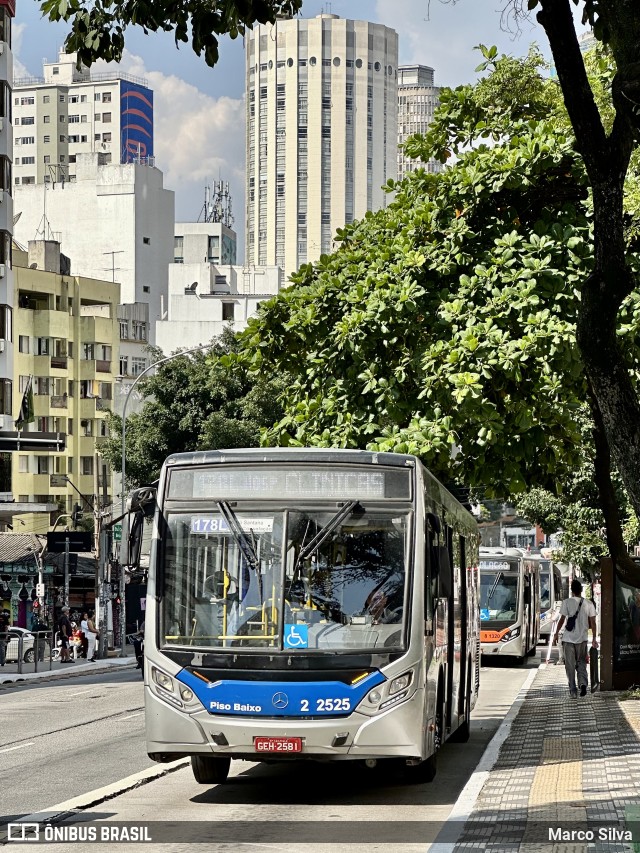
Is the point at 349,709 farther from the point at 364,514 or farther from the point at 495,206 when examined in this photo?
the point at 495,206

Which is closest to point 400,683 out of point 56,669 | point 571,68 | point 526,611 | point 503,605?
point 571,68

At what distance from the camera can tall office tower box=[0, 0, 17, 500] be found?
4788 centimetres

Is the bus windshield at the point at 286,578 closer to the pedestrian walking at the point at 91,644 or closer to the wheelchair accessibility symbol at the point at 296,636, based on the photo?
the wheelchair accessibility symbol at the point at 296,636

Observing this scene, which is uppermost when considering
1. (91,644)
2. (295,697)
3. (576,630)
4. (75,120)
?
(75,120)

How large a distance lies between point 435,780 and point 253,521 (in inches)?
129

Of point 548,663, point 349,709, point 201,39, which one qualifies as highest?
point 201,39

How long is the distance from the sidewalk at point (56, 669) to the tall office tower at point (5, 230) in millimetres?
7122

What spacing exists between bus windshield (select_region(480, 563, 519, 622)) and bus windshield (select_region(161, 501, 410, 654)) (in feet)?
83.7

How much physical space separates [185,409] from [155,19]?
156ft

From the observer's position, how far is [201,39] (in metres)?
8.48

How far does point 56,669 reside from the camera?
38406mm

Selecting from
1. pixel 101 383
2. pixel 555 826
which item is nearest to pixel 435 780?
pixel 555 826

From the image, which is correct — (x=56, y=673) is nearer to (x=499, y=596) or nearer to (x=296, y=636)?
(x=499, y=596)

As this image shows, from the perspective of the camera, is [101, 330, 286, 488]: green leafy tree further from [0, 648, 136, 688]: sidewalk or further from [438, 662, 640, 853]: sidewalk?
[438, 662, 640, 853]: sidewalk
